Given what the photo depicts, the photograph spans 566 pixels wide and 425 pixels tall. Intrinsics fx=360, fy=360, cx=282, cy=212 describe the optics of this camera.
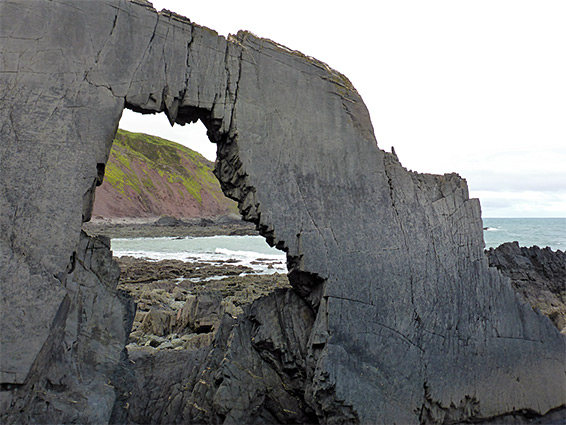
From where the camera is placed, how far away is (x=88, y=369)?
346 centimetres

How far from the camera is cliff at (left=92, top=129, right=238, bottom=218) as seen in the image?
58.2 m

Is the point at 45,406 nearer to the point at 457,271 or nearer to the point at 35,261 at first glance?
the point at 35,261

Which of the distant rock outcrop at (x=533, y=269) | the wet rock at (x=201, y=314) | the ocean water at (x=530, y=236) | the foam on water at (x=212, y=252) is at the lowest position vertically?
the foam on water at (x=212, y=252)

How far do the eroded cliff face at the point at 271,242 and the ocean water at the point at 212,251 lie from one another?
1660 cm

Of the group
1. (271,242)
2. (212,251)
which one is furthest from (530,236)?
(271,242)

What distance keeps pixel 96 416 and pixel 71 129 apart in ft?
8.38

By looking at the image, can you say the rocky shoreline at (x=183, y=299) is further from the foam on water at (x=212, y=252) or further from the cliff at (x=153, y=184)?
the cliff at (x=153, y=184)

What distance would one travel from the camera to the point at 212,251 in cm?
3153

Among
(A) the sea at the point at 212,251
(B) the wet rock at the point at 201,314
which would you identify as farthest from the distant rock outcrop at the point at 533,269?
(A) the sea at the point at 212,251

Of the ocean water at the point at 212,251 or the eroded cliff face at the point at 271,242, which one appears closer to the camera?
the eroded cliff face at the point at 271,242

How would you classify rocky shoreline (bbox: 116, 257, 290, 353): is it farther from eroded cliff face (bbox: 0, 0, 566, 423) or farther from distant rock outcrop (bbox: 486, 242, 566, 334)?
distant rock outcrop (bbox: 486, 242, 566, 334)

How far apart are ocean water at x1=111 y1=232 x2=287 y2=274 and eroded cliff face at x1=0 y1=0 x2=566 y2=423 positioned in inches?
654

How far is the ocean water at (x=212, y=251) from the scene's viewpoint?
81.2ft

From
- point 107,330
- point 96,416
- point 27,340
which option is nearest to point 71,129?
point 27,340
